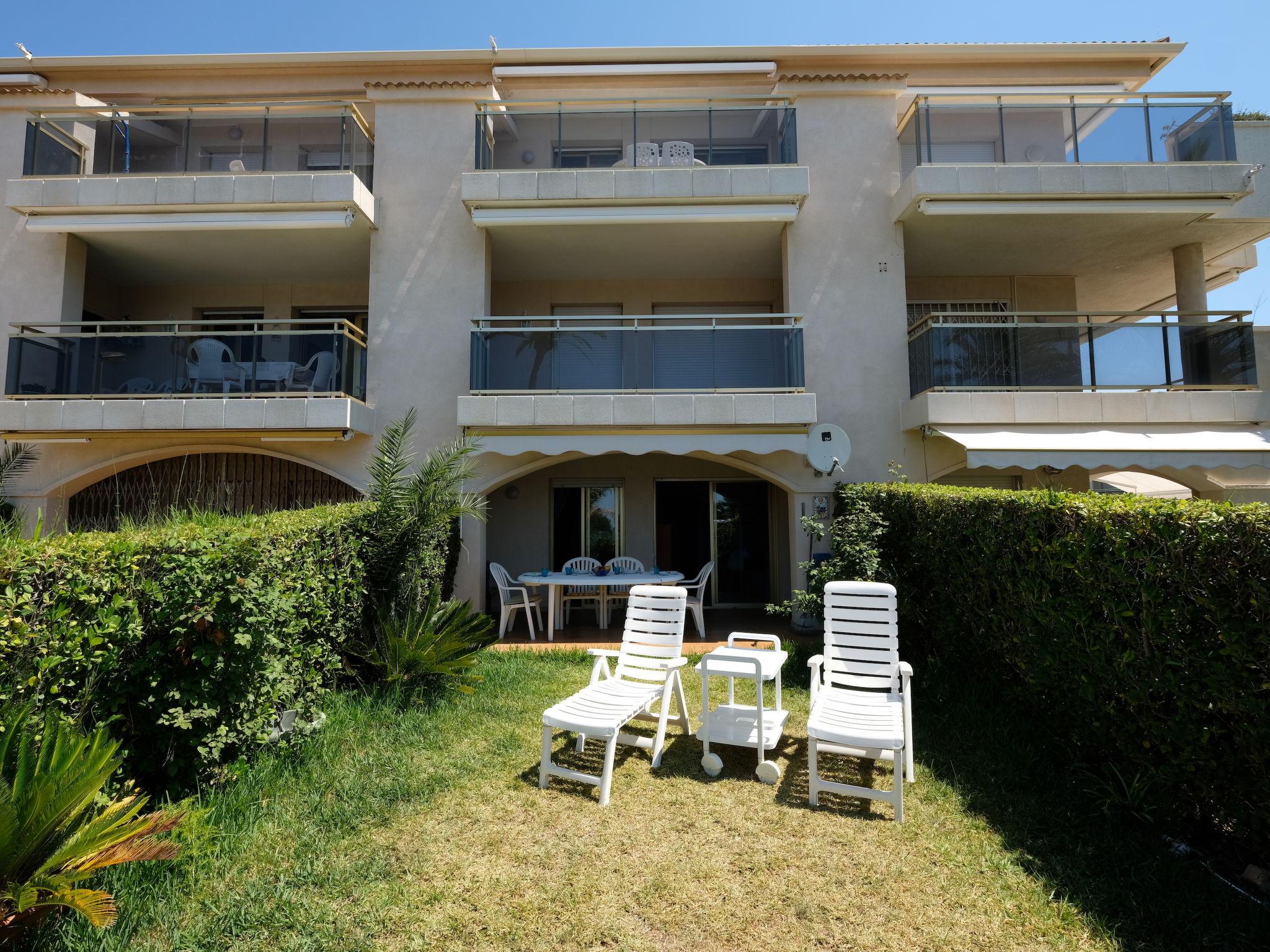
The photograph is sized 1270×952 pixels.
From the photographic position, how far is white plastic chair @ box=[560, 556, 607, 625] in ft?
40.5

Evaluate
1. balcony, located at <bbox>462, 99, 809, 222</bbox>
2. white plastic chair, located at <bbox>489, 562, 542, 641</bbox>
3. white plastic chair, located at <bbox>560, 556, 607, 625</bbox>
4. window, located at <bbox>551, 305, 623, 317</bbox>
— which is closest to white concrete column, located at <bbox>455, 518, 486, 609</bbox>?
white plastic chair, located at <bbox>489, 562, 542, 641</bbox>

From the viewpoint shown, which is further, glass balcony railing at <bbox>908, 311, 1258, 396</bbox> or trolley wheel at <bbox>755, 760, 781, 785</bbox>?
glass balcony railing at <bbox>908, 311, 1258, 396</bbox>

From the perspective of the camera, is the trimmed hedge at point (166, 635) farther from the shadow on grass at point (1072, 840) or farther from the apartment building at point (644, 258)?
the apartment building at point (644, 258)

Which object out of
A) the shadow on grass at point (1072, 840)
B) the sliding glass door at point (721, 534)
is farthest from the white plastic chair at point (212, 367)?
the shadow on grass at point (1072, 840)

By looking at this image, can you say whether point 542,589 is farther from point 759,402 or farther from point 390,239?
point 390,239

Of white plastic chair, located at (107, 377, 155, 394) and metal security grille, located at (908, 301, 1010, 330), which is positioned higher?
metal security grille, located at (908, 301, 1010, 330)

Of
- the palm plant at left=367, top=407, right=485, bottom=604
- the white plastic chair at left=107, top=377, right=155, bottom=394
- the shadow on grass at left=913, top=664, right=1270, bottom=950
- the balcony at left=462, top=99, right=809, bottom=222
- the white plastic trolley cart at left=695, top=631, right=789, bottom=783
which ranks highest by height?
the balcony at left=462, top=99, right=809, bottom=222

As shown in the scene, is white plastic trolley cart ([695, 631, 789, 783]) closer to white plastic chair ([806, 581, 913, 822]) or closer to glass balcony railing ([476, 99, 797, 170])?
white plastic chair ([806, 581, 913, 822])

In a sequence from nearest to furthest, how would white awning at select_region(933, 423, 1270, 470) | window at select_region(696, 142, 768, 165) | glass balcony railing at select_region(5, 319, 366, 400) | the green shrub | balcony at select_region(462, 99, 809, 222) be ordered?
the green shrub → white awning at select_region(933, 423, 1270, 470) → glass balcony railing at select_region(5, 319, 366, 400) → balcony at select_region(462, 99, 809, 222) → window at select_region(696, 142, 768, 165)

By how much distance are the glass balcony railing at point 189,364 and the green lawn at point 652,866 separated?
7.66 meters

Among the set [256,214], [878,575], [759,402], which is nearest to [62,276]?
[256,214]

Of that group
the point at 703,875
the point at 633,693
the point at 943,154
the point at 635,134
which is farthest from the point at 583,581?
the point at 943,154

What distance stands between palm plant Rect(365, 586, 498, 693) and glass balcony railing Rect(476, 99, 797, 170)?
8.80 meters

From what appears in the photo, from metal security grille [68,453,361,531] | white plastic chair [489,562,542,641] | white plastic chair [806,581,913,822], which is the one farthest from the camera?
metal security grille [68,453,361,531]
